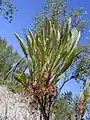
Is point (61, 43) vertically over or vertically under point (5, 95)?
under

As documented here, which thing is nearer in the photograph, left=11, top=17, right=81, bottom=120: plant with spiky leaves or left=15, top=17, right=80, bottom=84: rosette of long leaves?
left=11, top=17, right=81, bottom=120: plant with spiky leaves

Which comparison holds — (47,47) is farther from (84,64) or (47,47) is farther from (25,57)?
(84,64)

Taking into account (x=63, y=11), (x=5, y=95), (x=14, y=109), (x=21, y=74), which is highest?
(x=63, y=11)

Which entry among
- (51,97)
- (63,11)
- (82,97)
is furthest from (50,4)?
(51,97)

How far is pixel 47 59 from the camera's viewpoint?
741 cm

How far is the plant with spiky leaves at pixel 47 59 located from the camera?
23.6ft

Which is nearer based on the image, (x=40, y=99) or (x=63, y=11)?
(x=40, y=99)

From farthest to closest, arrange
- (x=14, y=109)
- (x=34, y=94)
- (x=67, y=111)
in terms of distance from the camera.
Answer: (x=67, y=111) → (x=14, y=109) → (x=34, y=94)

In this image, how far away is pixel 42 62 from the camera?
24.4 feet

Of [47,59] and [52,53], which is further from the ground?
[52,53]

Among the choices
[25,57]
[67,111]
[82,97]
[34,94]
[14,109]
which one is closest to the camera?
[34,94]

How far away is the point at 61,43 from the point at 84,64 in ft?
33.5

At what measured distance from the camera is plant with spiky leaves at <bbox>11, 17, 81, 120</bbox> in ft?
23.6

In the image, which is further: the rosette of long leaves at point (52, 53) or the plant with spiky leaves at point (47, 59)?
the rosette of long leaves at point (52, 53)
